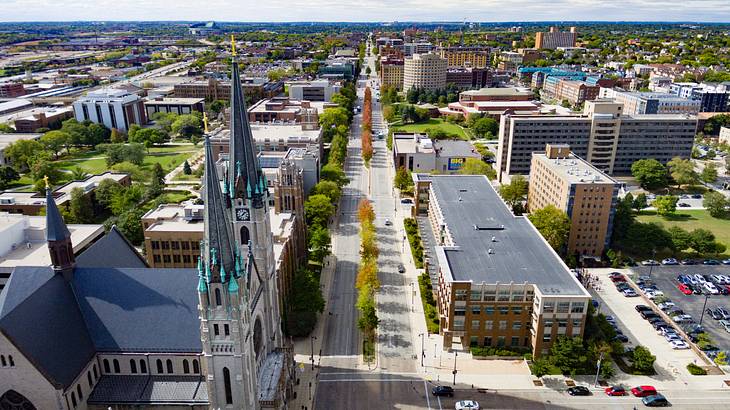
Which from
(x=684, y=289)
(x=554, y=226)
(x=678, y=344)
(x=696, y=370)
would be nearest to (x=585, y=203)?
(x=554, y=226)

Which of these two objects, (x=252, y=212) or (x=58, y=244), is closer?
(x=58, y=244)

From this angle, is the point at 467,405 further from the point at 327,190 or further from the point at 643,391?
the point at 327,190

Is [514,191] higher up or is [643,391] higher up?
[514,191]

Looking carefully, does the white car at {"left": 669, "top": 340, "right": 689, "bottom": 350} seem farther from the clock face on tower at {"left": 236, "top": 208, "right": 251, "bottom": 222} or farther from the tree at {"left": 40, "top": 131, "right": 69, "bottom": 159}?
the tree at {"left": 40, "top": 131, "right": 69, "bottom": 159}

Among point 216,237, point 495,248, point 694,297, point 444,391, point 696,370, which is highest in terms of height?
point 216,237

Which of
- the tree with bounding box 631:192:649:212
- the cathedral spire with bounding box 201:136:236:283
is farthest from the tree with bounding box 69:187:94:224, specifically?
the tree with bounding box 631:192:649:212

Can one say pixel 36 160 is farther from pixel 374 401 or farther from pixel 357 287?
pixel 374 401

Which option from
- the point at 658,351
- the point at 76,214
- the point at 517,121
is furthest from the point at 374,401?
the point at 517,121
